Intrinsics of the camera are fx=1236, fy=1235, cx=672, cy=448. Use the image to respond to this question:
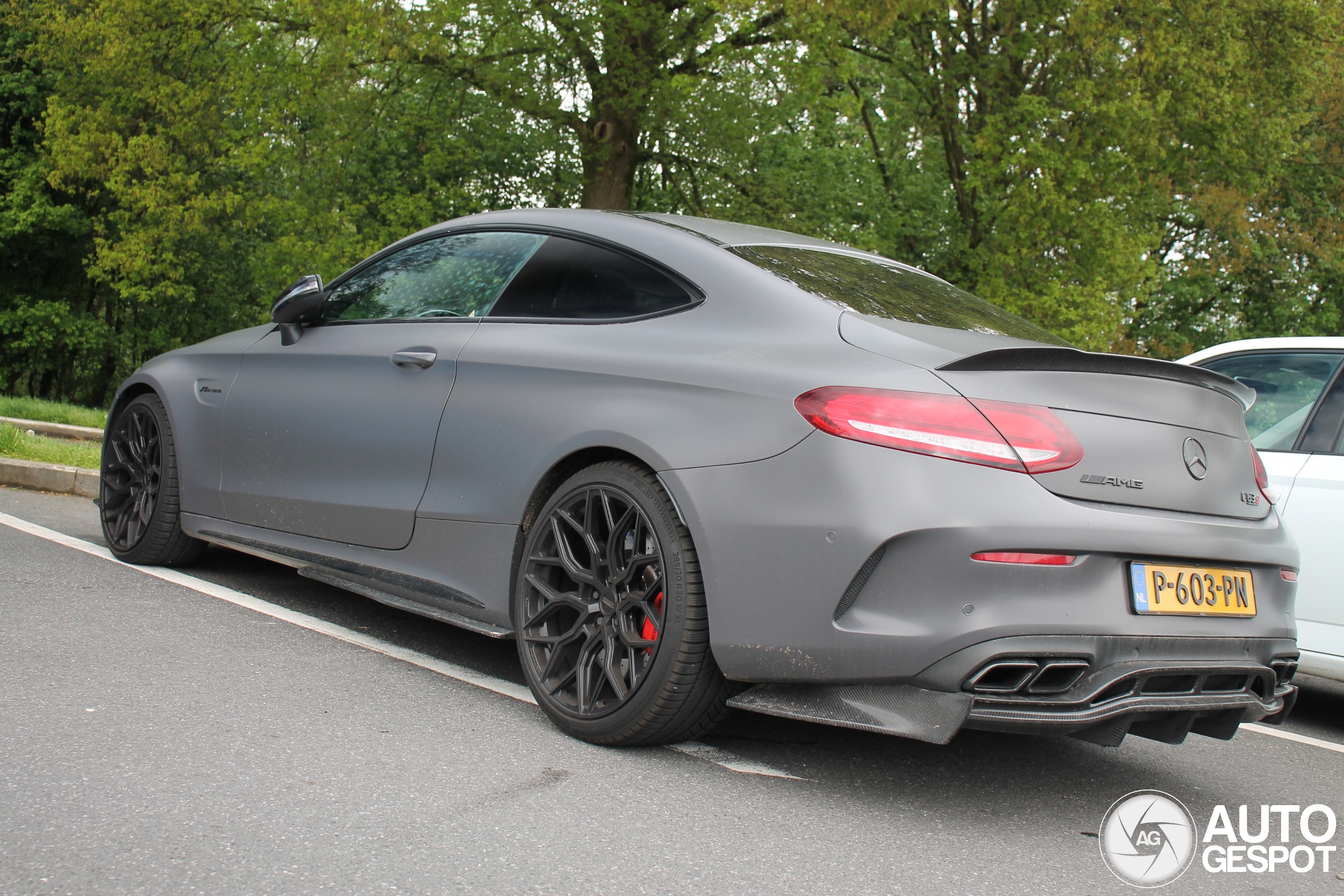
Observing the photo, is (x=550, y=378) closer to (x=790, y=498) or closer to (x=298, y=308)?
(x=790, y=498)

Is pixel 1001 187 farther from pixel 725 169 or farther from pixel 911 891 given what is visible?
pixel 911 891

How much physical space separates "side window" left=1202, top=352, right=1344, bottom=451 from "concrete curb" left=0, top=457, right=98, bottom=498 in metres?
6.69

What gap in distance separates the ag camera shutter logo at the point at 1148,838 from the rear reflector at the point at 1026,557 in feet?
2.40

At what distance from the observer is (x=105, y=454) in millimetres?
5699

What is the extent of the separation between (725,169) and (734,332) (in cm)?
1746

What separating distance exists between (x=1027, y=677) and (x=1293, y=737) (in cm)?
241

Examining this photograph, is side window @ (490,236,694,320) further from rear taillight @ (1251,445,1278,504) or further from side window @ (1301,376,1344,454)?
side window @ (1301,376,1344,454)

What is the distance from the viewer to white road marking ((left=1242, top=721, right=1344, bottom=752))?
181 inches

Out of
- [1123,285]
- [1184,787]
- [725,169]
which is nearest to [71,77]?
[725,169]

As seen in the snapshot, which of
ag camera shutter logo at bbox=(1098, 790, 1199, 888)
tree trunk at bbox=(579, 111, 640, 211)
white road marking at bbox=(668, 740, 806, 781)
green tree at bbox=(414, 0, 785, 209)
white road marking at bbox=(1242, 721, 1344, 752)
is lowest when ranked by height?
white road marking at bbox=(1242, 721, 1344, 752)

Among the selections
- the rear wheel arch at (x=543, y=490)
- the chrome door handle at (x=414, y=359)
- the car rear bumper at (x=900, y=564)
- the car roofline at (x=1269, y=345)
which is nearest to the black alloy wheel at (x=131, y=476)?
the chrome door handle at (x=414, y=359)

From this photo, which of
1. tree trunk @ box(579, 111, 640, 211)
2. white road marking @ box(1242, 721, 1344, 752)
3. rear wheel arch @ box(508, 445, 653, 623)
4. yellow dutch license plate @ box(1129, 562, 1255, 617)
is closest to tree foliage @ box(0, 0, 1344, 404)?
tree trunk @ box(579, 111, 640, 211)

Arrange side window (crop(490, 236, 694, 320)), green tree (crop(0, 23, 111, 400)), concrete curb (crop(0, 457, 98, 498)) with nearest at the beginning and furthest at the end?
side window (crop(490, 236, 694, 320))
concrete curb (crop(0, 457, 98, 498))
green tree (crop(0, 23, 111, 400))

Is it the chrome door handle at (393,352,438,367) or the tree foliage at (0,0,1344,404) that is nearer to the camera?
the chrome door handle at (393,352,438,367)
